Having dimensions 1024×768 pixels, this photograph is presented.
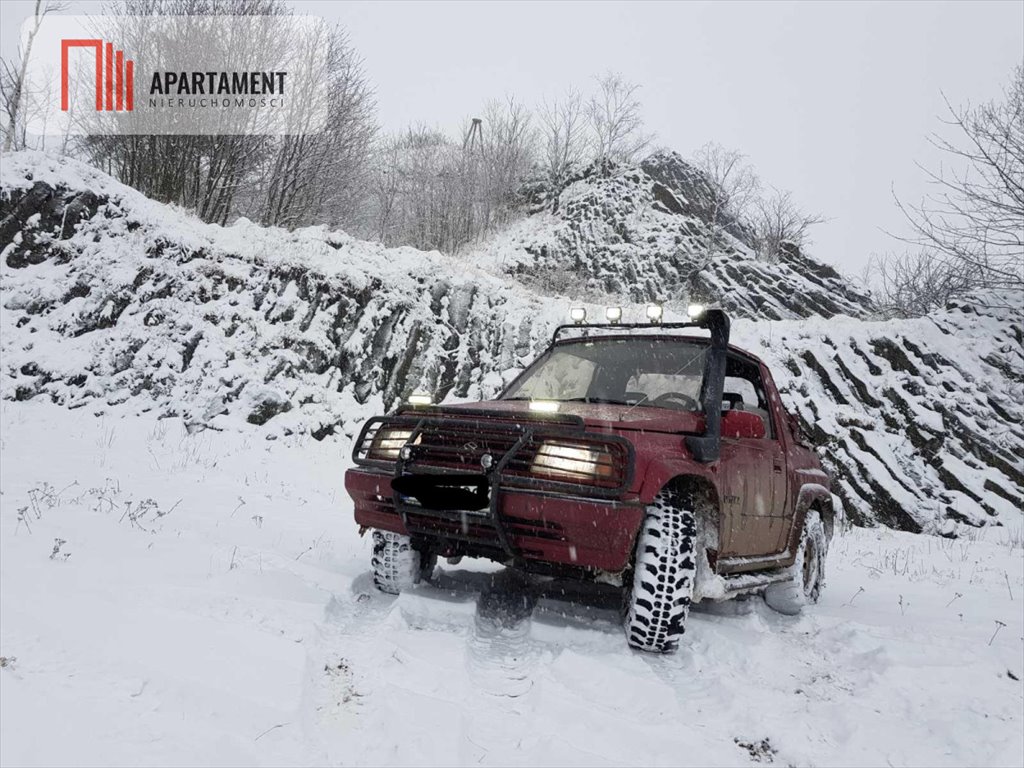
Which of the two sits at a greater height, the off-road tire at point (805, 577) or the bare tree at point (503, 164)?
the bare tree at point (503, 164)

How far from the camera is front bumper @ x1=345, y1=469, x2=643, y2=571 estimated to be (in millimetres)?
3250

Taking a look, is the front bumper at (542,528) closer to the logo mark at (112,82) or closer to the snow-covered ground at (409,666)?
the snow-covered ground at (409,666)

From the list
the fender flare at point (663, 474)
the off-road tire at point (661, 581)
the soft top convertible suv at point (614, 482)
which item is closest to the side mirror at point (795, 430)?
the soft top convertible suv at point (614, 482)

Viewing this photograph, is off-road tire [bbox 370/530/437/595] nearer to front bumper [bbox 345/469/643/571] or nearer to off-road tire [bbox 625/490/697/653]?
front bumper [bbox 345/469/643/571]

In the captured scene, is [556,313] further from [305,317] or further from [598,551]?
[598,551]

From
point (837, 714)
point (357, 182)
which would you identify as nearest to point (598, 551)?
point (837, 714)

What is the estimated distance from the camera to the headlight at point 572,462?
132 inches

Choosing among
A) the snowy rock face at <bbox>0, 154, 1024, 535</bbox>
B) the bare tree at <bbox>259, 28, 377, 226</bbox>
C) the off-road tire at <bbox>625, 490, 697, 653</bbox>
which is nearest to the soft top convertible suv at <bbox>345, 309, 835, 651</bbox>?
the off-road tire at <bbox>625, 490, 697, 653</bbox>

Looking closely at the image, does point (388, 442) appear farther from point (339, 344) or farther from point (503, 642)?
point (339, 344)

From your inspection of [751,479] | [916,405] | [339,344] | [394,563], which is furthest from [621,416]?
[916,405]

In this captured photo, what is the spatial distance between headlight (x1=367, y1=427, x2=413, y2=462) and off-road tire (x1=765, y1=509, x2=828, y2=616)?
2.96m

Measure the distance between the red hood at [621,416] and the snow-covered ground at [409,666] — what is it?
44.4 inches

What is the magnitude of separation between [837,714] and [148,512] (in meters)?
4.90

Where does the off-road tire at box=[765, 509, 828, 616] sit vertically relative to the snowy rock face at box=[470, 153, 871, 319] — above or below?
below
